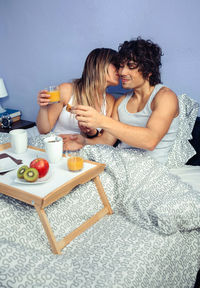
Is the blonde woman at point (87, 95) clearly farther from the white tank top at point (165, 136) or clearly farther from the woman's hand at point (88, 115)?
the woman's hand at point (88, 115)

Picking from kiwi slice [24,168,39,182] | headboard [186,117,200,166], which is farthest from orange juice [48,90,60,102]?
headboard [186,117,200,166]

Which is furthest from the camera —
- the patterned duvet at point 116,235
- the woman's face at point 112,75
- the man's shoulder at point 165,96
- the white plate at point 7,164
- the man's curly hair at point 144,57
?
the woman's face at point 112,75

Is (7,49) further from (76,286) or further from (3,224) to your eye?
(76,286)

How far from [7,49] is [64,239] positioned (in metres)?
2.49

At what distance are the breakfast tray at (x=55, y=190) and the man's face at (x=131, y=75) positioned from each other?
2.15ft

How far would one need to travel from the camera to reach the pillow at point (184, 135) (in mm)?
1844

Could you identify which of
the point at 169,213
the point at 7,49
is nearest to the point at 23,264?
the point at 169,213

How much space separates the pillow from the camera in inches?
72.6

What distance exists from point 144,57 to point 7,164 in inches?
40.9

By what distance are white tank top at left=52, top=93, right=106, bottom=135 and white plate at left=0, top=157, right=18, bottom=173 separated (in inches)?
29.3

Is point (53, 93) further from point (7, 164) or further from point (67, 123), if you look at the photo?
point (7, 164)

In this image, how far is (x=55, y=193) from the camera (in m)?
1.15

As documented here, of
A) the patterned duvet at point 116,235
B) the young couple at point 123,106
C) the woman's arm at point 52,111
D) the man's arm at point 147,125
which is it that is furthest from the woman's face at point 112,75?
the patterned duvet at point 116,235

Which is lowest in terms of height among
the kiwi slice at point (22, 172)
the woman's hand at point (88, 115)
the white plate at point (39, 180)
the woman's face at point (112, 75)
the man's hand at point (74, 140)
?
the man's hand at point (74, 140)
